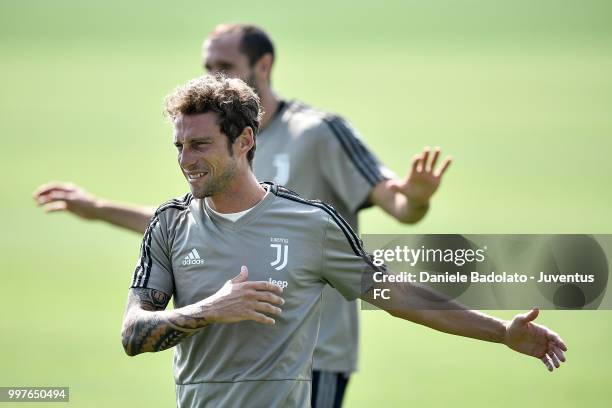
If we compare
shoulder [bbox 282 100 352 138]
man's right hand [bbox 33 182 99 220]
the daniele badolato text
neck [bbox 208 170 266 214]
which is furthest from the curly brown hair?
man's right hand [bbox 33 182 99 220]

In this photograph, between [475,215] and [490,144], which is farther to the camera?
[490,144]

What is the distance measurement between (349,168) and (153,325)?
2763mm

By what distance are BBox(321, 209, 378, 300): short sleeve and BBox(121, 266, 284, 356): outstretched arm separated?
1.21 ft

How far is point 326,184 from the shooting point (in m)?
7.56

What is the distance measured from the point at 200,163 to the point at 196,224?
273mm

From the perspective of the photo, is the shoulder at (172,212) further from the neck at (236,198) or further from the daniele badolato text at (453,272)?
the daniele badolato text at (453,272)

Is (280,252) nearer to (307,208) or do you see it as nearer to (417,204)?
(307,208)

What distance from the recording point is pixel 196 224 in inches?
210

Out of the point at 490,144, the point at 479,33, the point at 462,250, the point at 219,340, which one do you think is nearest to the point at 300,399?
the point at 219,340

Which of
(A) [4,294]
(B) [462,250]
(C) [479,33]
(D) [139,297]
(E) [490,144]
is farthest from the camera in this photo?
(C) [479,33]

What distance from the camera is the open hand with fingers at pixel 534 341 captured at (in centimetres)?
534

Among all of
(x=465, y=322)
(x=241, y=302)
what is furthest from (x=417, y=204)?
(x=241, y=302)

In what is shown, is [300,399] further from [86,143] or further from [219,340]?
[86,143]

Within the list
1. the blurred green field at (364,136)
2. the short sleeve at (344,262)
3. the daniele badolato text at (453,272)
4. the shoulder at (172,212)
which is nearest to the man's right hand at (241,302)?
the short sleeve at (344,262)
